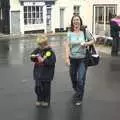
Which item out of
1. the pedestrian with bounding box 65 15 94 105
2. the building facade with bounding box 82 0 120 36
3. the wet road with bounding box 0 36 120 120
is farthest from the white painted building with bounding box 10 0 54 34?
the pedestrian with bounding box 65 15 94 105

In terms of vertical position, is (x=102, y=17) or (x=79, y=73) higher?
(x=102, y=17)

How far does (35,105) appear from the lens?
931 centimetres

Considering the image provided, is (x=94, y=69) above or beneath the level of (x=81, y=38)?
beneath

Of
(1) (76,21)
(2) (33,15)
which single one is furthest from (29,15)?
(1) (76,21)

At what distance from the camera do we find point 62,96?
10172 millimetres

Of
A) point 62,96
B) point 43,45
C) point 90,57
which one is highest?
point 43,45

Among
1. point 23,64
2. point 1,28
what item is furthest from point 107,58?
point 1,28

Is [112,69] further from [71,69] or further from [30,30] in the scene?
[30,30]

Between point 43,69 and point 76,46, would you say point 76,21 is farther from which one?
point 43,69

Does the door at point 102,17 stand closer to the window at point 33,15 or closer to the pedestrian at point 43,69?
the pedestrian at point 43,69

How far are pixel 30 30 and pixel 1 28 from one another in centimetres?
236

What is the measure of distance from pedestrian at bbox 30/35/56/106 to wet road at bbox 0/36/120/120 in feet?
0.72

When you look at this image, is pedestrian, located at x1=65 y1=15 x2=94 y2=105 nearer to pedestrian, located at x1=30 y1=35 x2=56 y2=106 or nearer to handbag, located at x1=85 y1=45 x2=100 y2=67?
handbag, located at x1=85 y1=45 x2=100 y2=67

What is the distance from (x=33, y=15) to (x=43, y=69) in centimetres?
3452
